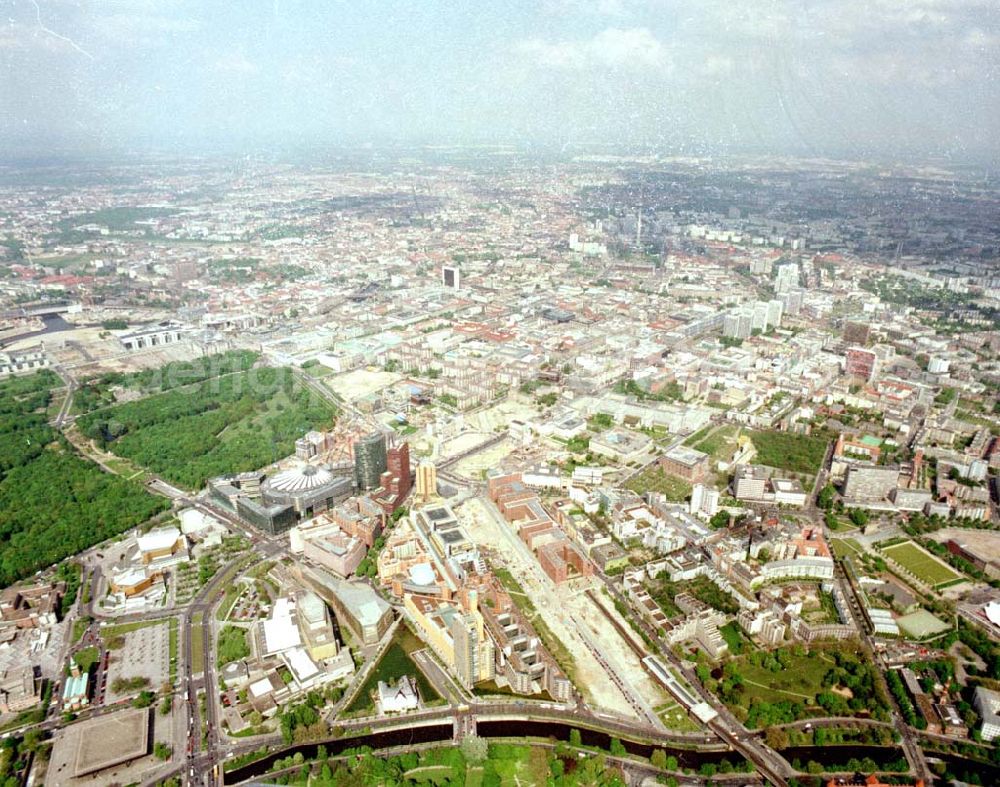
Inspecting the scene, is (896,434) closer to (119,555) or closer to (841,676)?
(841,676)

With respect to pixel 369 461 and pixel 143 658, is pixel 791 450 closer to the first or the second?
pixel 369 461

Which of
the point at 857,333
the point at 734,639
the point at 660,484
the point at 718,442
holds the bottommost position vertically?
the point at 734,639

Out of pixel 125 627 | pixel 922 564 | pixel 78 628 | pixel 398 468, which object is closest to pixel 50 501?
pixel 78 628

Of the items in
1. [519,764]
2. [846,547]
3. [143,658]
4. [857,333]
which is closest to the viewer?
[519,764]

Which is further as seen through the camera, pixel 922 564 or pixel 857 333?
pixel 857 333

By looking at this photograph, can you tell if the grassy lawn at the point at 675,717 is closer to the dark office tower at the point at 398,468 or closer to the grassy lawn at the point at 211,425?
the dark office tower at the point at 398,468

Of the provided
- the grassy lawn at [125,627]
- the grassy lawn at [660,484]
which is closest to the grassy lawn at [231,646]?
the grassy lawn at [125,627]

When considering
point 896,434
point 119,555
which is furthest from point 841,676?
point 119,555
